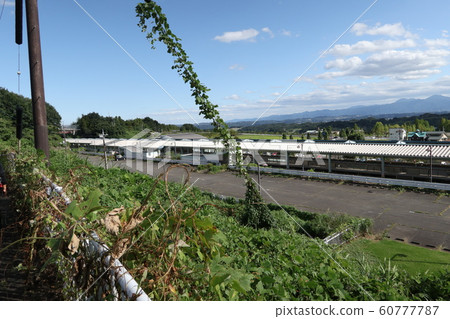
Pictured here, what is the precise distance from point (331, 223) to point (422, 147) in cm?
1615

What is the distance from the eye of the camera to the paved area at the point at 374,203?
12.3m

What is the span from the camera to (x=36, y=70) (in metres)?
7.16

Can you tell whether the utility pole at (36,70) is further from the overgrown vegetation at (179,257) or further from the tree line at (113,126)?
the tree line at (113,126)

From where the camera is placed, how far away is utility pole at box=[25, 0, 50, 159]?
7102 mm

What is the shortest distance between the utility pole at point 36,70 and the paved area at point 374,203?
623 cm

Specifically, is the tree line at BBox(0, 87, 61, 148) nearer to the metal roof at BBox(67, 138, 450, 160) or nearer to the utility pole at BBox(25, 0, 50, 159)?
the metal roof at BBox(67, 138, 450, 160)

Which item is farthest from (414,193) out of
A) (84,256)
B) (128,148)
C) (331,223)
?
(128,148)

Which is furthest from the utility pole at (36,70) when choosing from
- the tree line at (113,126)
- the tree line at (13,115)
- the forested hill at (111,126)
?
the forested hill at (111,126)

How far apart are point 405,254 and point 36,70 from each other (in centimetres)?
1197

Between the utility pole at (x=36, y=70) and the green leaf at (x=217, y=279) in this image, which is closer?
the green leaf at (x=217, y=279)

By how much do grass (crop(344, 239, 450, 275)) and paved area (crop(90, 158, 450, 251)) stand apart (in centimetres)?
82

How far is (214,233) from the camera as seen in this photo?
1811 mm

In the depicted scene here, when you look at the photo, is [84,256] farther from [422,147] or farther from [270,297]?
[422,147]

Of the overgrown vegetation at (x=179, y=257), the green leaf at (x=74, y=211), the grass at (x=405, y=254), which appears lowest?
the grass at (x=405, y=254)
